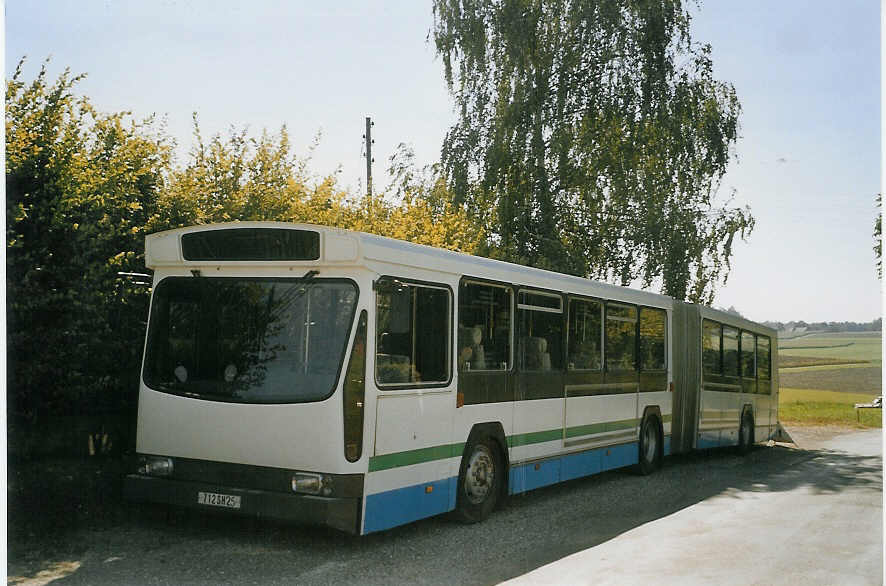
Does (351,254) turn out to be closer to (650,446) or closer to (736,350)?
(650,446)

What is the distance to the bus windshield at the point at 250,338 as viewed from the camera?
7.89 m

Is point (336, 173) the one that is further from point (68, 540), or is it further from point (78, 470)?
point (68, 540)

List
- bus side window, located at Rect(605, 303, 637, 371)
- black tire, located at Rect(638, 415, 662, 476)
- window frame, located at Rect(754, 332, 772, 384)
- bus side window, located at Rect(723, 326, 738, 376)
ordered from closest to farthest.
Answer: bus side window, located at Rect(605, 303, 637, 371) < black tire, located at Rect(638, 415, 662, 476) < bus side window, located at Rect(723, 326, 738, 376) < window frame, located at Rect(754, 332, 772, 384)

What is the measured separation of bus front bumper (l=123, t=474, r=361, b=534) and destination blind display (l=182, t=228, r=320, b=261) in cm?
192

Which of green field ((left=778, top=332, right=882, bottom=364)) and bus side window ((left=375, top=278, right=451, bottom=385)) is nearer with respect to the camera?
bus side window ((left=375, top=278, right=451, bottom=385))

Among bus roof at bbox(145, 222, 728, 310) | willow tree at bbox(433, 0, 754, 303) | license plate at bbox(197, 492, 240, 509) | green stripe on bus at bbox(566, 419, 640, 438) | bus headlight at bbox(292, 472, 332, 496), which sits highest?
willow tree at bbox(433, 0, 754, 303)

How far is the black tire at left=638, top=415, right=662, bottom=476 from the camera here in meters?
Answer: 14.4

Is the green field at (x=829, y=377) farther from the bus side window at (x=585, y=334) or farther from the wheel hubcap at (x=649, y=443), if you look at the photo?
the bus side window at (x=585, y=334)

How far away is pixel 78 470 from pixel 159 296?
10.8ft

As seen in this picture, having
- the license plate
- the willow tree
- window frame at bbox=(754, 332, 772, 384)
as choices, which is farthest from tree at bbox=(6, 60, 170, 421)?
the willow tree

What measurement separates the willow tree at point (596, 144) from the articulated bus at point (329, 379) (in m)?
16.6

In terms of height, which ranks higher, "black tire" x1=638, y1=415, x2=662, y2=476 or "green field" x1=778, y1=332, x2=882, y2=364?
"green field" x1=778, y1=332, x2=882, y2=364

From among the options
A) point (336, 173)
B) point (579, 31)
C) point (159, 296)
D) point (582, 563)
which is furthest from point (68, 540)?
point (579, 31)

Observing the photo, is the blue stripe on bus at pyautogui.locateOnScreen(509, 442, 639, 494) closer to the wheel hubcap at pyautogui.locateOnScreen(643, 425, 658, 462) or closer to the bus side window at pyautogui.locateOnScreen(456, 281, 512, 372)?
the wheel hubcap at pyautogui.locateOnScreen(643, 425, 658, 462)
